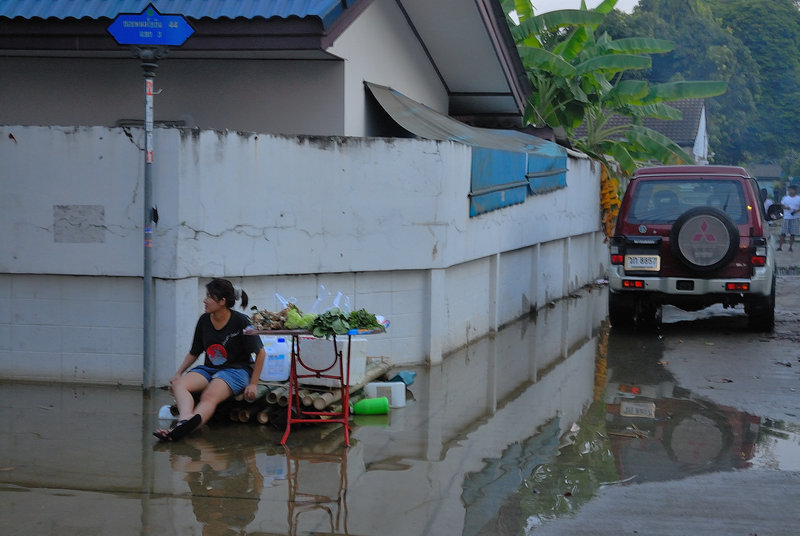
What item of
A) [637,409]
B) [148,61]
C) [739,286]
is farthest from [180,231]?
[739,286]

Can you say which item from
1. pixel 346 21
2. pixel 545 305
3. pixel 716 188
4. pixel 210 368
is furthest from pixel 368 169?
pixel 545 305

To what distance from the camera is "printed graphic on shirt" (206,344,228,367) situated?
7.79 meters

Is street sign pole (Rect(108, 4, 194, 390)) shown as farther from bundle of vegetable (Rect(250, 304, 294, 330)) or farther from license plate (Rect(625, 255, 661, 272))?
license plate (Rect(625, 255, 661, 272))

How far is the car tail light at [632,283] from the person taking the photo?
13.3 meters

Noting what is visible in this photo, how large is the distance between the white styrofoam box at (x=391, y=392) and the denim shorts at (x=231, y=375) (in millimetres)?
1323

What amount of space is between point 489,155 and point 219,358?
5602mm

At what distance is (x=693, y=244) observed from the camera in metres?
12.8

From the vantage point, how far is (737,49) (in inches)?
2744

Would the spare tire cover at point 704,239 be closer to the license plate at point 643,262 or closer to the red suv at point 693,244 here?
the red suv at point 693,244

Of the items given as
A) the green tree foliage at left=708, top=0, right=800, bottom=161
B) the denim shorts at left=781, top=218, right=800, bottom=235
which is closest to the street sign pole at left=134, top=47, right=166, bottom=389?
the denim shorts at left=781, top=218, right=800, bottom=235

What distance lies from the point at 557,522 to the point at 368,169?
16.9 feet

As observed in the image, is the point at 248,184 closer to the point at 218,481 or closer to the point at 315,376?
the point at 315,376

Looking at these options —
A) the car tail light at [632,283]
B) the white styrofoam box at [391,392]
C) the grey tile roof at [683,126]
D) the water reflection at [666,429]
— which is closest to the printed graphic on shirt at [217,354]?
the white styrofoam box at [391,392]

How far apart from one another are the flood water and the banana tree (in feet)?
36.8
